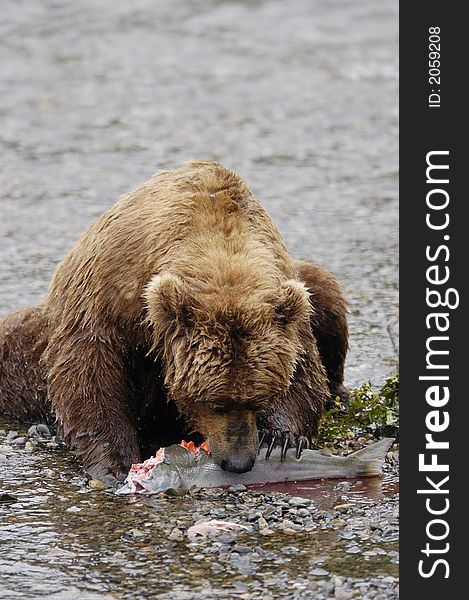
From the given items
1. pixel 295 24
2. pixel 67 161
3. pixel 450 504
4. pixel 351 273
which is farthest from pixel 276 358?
pixel 295 24

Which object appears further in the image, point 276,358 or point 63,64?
point 63,64

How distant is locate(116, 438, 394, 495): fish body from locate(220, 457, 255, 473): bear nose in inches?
7.7

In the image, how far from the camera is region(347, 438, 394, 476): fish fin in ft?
25.0

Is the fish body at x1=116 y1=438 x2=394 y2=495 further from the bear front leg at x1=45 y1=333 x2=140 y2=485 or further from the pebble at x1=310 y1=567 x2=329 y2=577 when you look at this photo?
the pebble at x1=310 y1=567 x2=329 y2=577

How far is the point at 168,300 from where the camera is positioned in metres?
6.88

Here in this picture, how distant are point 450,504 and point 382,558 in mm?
407

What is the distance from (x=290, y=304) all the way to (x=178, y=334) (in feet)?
1.94

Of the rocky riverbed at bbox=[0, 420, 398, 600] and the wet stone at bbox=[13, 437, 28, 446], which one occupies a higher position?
the wet stone at bbox=[13, 437, 28, 446]

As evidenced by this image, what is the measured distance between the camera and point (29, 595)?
601 cm

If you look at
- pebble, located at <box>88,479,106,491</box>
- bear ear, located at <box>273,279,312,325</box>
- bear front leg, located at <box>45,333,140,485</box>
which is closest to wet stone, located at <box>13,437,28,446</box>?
bear front leg, located at <box>45,333,140,485</box>

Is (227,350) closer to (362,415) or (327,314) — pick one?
(362,415)

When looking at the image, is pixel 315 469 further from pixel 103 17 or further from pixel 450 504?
pixel 103 17

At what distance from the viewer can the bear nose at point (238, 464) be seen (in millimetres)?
6996

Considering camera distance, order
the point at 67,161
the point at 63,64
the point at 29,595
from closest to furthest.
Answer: the point at 29,595, the point at 67,161, the point at 63,64
